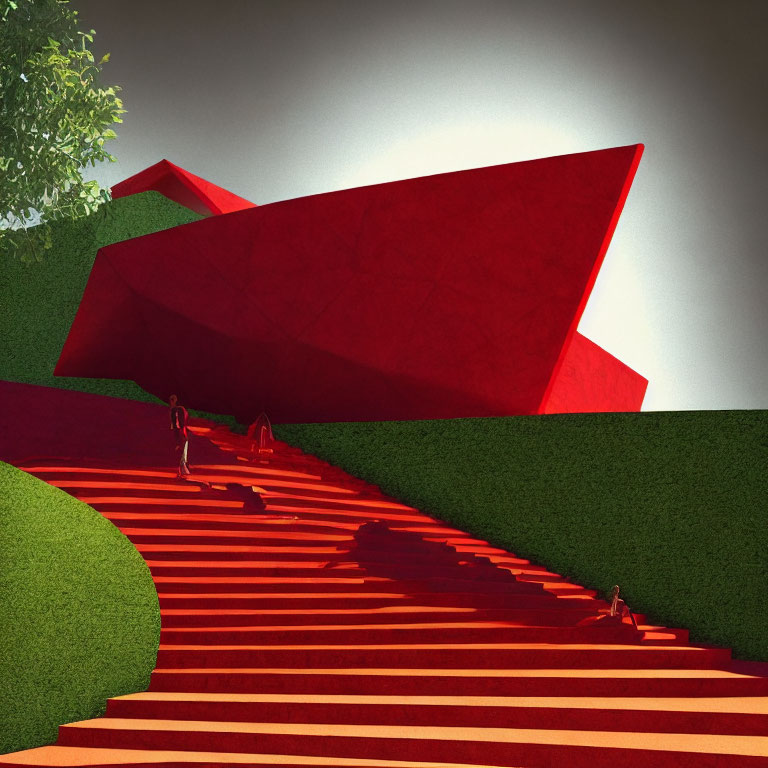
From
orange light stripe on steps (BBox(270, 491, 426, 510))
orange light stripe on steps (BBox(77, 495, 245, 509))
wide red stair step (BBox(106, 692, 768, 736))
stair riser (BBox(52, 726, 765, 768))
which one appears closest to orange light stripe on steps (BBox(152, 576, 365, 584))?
orange light stripe on steps (BBox(77, 495, 245, 509))

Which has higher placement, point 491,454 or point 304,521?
point 491,454

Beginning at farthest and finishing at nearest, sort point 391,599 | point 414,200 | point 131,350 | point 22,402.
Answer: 1. point 131,350
2. point 414,200
3. point 22,402
4. point 391,599

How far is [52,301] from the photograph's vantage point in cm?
1356

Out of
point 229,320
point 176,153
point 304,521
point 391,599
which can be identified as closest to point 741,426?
point 391,599

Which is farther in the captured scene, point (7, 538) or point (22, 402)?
point (22, 402)

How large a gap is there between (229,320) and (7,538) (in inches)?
311

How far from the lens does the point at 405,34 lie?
832 inches

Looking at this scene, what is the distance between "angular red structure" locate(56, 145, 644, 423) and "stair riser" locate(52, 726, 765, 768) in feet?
23.8

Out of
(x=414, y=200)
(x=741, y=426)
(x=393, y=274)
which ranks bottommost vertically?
(x=741, y=426)

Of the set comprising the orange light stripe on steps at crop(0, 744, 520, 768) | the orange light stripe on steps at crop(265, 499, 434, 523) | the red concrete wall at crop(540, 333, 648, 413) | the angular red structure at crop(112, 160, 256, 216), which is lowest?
the orange light stripe on steps at crop(0, 744, 520, 768)

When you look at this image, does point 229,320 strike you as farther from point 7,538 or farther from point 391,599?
point 7,538

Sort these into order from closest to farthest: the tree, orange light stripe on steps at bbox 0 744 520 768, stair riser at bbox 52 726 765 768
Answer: orange light stripe on steps at bbox 0 744 520 768 → stair riser at bbox 52 726 765 768 → the tree

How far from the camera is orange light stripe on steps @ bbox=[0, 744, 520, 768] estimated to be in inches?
146

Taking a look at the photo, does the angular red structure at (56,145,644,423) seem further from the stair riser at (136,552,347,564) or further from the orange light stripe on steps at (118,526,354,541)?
the stair riser at (136,552,347,564)
